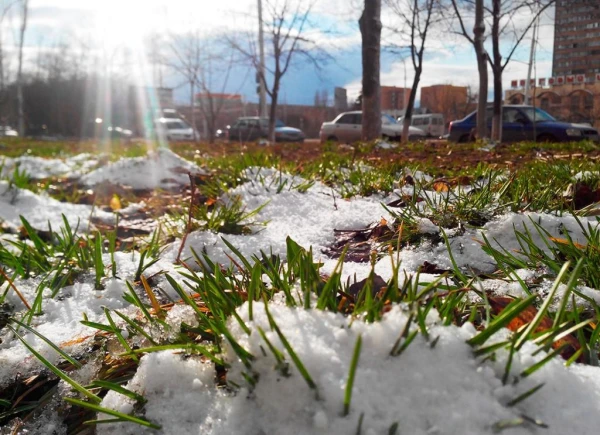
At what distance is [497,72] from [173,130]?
802 inches

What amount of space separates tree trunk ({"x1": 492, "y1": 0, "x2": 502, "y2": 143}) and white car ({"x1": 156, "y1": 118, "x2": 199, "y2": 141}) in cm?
1883

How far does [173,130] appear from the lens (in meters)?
27.5

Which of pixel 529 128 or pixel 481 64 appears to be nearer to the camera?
pixel 481 64

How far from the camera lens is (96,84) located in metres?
37.2

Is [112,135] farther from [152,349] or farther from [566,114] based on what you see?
[566,114]

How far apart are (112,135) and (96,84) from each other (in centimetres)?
1163

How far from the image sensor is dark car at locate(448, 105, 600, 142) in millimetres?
12594

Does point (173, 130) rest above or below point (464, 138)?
above

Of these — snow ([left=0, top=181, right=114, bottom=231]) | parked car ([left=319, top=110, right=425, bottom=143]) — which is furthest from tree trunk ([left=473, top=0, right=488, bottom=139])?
snow ([left=0, top=181, right=114, bottom=231])

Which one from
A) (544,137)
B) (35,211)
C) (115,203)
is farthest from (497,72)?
(35,211)

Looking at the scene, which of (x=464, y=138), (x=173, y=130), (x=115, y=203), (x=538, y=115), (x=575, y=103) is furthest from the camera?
(x=575, y=103)

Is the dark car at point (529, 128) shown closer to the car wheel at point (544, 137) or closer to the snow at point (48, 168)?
the car wheel at point (544, 137)

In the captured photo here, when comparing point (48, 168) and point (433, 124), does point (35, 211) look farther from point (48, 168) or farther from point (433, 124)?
point (433, 124)

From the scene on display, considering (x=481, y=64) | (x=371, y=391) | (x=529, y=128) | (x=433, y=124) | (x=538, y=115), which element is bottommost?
(x=371, y=391)
